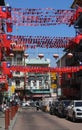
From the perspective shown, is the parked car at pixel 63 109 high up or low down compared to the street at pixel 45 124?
up

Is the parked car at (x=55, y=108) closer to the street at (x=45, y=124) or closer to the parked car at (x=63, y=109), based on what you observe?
the parked car at (x=63, y=109)

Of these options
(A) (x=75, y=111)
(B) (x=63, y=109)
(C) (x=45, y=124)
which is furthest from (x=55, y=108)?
(C) (x=45, y=124)

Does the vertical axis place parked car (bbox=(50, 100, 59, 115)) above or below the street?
above

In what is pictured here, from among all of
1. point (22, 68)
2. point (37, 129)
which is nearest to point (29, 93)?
point (22, 68)

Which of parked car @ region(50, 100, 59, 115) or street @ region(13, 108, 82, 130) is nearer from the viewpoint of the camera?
street @ region(13, 108, 82, 130)

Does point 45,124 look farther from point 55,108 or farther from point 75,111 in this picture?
point 55,108

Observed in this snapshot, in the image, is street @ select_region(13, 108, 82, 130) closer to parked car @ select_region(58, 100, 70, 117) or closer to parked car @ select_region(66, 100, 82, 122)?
parked car @ select_region(66, 100, 82, 122)

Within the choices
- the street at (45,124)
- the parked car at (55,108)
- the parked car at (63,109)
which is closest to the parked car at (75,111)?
the street at (45,124)

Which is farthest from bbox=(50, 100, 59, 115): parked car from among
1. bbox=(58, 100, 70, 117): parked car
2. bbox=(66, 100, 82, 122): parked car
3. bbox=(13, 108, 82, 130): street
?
bbox=(66, 100, 82, 122): parked car

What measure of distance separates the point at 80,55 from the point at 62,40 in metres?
40.9

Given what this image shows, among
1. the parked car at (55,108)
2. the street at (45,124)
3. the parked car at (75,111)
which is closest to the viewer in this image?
the street at (45,124)

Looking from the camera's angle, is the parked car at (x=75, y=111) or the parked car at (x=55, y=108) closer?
the parked car at (x=75, y=111)

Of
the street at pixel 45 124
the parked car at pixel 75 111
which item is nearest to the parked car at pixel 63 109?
the parked car at pixel 75 111

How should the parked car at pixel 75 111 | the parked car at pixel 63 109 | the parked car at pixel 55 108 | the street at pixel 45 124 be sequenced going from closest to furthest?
the street at pixel 45 124 < the parked car at pixel 75 111 < the parked car at pixel 63 109 < the parked car at pixel 55 108
